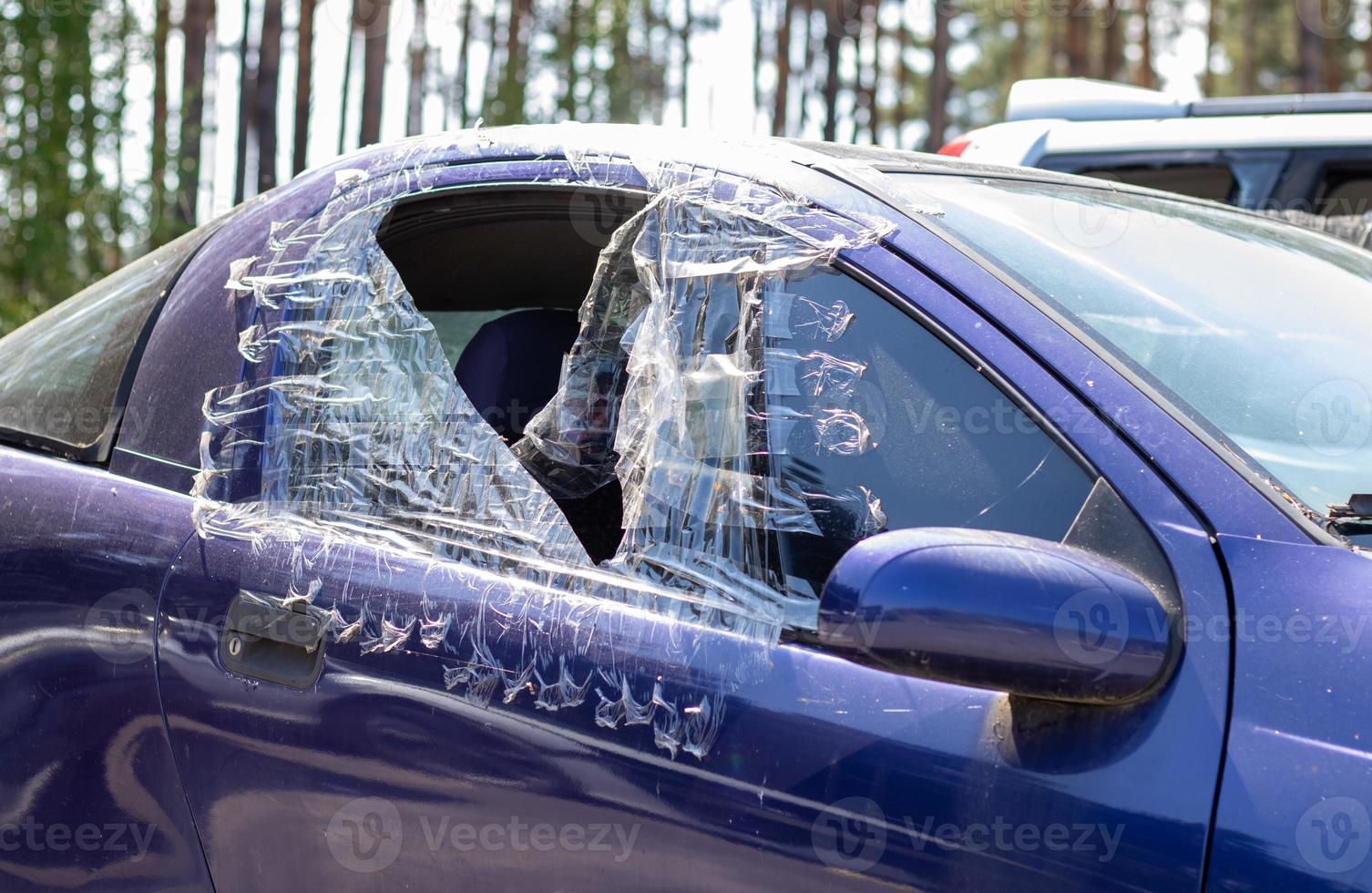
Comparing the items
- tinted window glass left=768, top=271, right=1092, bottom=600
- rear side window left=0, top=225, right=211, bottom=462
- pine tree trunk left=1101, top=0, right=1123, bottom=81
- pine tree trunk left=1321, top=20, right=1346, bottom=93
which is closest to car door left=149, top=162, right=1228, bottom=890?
tinted window glass left=768, top=271, right=1092, bottom=600

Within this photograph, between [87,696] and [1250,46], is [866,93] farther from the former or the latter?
[87,696]

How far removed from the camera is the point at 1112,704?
4.60 ft

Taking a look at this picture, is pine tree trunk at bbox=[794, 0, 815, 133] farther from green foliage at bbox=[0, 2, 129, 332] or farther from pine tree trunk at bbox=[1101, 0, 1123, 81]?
green foliage at bbox=[0, 2, 129, 332]

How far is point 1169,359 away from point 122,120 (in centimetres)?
1535

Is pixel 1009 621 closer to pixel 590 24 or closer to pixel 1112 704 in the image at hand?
pixel 1112 704

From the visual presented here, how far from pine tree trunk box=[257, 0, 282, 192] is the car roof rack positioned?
15566mm

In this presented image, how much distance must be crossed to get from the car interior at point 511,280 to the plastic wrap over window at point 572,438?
0.17 feet

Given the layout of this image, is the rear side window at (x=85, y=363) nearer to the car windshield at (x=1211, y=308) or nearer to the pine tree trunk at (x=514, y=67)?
the car windshield at (x=1211, y=308)

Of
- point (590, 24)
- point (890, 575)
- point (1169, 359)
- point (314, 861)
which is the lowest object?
point (314, 861)

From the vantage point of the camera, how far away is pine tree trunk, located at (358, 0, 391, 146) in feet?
59.4

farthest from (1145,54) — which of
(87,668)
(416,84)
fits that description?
(87,668)

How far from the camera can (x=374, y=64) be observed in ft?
60.6

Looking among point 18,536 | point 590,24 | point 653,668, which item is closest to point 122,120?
point 590,24

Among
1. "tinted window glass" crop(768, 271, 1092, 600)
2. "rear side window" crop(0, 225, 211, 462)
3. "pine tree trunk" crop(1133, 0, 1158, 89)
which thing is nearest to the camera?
"tinted window glass" crop(768, 271, 1092, 600)
